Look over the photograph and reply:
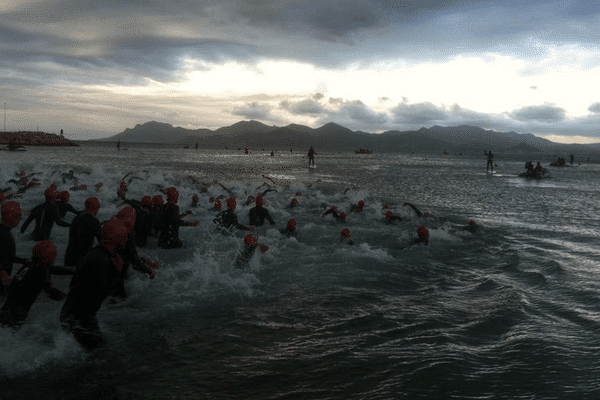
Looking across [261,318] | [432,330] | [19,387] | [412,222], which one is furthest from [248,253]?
[412,222]

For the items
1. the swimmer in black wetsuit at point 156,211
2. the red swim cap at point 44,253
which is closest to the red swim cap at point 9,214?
the red swim cap at point 44,253

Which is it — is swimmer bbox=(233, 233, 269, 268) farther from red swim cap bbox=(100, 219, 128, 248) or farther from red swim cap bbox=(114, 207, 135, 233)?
red swim cap bbox=(100, 219, 128, 248)

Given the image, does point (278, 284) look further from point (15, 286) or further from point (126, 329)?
point (15, 286)

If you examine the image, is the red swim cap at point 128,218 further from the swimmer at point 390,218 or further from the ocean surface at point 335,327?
the swimmer at point 390,218

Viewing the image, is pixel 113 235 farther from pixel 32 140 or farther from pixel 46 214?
pixel 32 140

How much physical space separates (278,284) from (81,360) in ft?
12.8

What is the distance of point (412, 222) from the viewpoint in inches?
586

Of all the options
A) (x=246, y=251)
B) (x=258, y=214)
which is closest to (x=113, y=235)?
(x=246, y=251)

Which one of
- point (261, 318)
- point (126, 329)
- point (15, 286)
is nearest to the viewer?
point (15, 286)

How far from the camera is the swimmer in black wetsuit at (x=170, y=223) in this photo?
9.04 meters

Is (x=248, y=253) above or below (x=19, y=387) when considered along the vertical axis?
above

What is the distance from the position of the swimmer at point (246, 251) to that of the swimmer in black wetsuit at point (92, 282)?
384 centimetres

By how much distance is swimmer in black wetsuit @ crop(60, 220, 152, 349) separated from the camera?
4543mm

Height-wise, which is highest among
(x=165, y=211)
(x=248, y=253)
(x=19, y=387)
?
(x=165, y=211)
